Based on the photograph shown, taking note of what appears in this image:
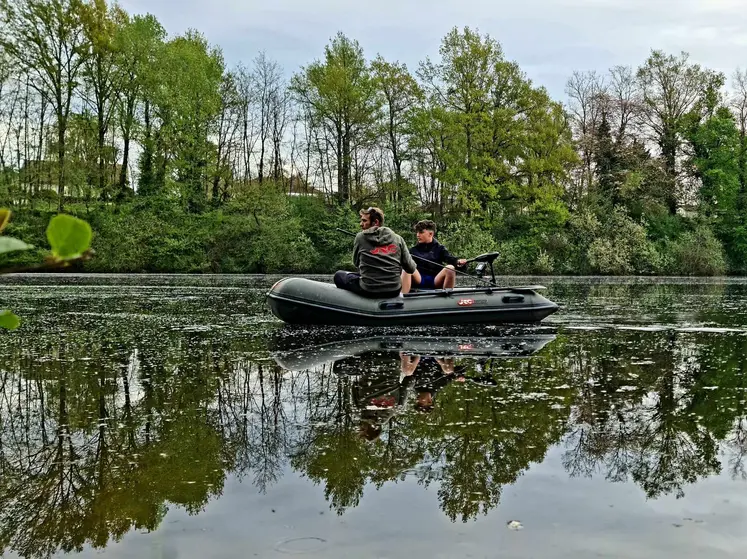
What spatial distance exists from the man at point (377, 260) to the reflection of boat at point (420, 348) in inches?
36.4

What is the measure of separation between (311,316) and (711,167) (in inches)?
1132

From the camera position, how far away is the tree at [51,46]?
89.1 feet

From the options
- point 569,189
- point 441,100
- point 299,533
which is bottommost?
point 299,533

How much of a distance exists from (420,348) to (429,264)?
273 centimetres

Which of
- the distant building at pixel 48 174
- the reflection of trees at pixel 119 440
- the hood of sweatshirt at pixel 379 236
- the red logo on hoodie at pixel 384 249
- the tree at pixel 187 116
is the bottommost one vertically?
the reflection of trees at pixel 119 440

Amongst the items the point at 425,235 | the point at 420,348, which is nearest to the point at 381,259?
the point at 425,235

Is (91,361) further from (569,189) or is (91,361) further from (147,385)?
(569,189)

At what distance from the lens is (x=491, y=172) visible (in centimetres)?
2866

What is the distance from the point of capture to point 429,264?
938 centimetres

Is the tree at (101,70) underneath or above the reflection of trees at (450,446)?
above

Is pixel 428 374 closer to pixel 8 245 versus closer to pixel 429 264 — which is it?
pixel 429 264

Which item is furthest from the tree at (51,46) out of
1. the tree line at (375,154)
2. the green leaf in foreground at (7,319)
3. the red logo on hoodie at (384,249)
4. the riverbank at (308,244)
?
the green leaf in foreground at (7,319)

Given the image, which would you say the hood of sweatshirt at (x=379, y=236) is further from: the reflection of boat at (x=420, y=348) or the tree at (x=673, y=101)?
the tree at (x=673, y=101)

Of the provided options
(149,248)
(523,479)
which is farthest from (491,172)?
(523,479)
